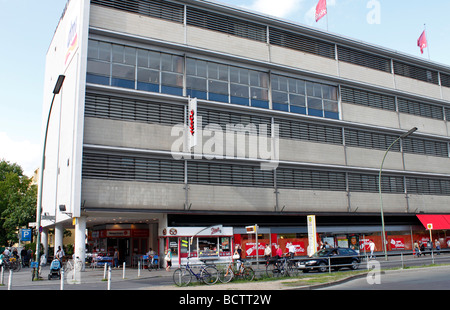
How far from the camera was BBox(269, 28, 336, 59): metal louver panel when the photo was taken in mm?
35281

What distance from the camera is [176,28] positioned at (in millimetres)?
30969

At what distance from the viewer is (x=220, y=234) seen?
30.3 m

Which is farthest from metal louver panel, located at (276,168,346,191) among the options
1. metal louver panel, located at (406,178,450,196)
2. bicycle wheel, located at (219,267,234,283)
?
bicycle wheel, located at (219,267,234,283)

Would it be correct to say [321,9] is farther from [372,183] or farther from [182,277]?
[182,277]

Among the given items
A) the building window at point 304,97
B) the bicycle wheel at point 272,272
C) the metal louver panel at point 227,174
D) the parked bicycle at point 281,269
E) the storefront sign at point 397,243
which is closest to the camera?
the bicycle wheel at point 272,272

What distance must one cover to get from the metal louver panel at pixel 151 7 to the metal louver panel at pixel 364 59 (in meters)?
15.2

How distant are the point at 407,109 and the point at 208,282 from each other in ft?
105

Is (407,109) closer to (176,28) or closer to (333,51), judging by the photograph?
(333,51)

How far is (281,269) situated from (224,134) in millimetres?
13706

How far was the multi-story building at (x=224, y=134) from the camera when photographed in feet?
→ 91.7

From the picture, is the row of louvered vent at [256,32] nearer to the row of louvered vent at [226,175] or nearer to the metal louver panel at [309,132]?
the metal louver panel at [309,132]

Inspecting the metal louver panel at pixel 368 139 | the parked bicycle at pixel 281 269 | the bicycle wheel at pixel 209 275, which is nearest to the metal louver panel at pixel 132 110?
the parked bicycle at pixel 281 269

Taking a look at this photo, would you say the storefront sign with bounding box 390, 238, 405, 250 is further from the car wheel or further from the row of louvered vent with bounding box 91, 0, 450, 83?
the car wheel
